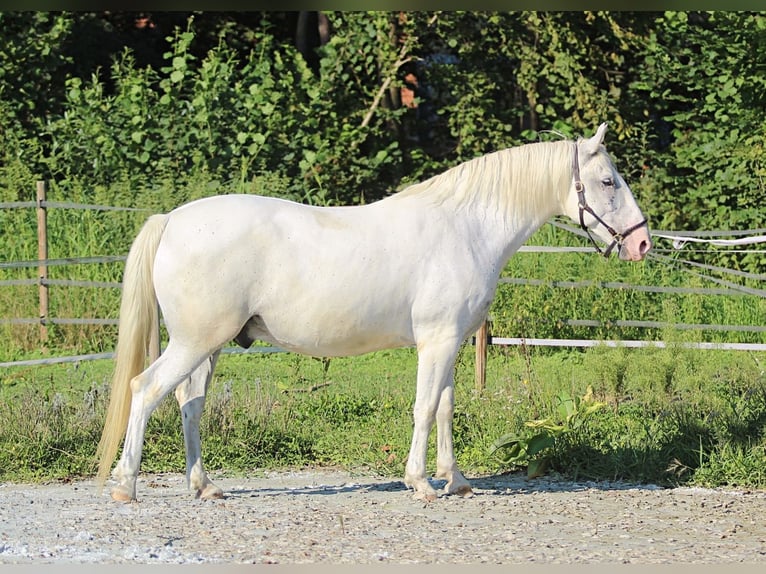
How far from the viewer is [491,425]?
7.40 metres

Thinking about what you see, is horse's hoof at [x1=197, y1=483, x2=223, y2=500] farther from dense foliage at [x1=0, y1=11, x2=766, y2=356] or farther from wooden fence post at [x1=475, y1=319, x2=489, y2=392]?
dense foliage at [x1=0, y1=11, x2=766, y2=356]

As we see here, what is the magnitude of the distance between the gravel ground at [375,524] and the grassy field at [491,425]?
0.80ft

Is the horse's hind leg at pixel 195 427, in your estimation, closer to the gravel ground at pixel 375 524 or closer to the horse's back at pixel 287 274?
the gravel ground at pixel 375 524

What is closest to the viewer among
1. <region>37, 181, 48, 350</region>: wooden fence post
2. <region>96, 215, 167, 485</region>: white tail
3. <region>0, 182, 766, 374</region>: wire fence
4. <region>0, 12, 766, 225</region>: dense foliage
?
<region>96, 215, 167, 485</region>: white tail

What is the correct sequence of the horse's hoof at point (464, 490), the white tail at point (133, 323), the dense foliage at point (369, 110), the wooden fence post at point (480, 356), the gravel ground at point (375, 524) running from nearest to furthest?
the gravel ground at point (375, 524) < the white tail at point (133, 323) < the horse's hoof at point (464, 490) < the wooden fence post at point (480, 356) < the dense foliage at point (369, 110)

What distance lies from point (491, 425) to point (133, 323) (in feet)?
8.35

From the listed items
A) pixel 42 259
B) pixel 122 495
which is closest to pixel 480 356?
pixel 122 495

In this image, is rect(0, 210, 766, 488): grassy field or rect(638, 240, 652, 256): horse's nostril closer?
rect(638, 240, 652, 256): horse's nostril

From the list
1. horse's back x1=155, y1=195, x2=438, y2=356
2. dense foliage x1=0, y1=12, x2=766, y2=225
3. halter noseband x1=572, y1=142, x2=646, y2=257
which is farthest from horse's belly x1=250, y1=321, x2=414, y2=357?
dense foliage x1=0, y1=12, x2=766, y2=225

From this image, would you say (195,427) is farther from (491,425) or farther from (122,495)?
(491,425)

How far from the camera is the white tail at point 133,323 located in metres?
6.02

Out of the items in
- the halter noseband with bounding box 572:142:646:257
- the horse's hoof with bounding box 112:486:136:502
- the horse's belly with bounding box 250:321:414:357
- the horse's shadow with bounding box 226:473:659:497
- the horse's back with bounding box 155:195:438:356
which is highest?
the halter noseband with bounding box 572:142:646:257

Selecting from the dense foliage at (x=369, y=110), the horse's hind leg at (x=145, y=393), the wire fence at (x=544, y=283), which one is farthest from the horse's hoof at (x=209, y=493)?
the dense foliage at (x=369, y=110)

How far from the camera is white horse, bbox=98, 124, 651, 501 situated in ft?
19.4
